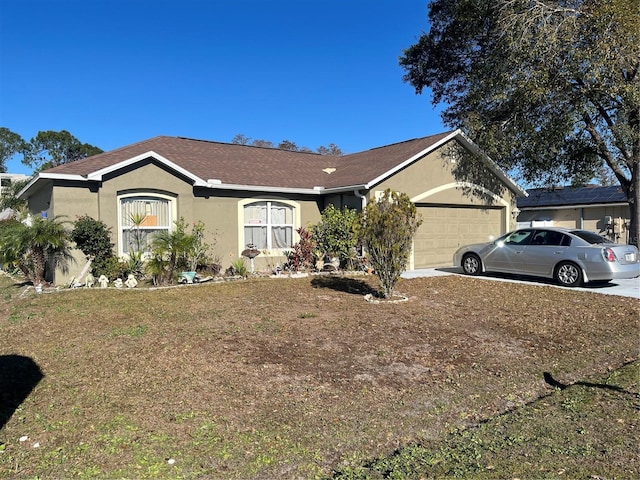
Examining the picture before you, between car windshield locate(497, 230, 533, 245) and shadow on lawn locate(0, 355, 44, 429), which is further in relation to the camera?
car windshield locate(497, 230, 533, 245)

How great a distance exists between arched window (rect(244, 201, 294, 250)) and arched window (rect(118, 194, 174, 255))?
2.53m

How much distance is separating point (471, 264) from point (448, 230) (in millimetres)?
2896

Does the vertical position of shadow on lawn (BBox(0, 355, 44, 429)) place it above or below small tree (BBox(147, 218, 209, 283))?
below

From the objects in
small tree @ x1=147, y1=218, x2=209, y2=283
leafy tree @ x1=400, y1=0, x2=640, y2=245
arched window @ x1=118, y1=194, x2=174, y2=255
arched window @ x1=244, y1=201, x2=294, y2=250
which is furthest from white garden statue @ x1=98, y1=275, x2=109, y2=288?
leafy tree @ x1=400, y1=0, x2=640, y2=245

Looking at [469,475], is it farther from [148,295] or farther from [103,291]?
[103,291]

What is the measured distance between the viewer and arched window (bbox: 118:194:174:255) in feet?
41.6

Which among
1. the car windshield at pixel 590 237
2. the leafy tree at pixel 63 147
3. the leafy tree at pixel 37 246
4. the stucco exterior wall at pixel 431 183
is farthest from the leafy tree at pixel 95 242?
the leafy tree at pixel 63 147

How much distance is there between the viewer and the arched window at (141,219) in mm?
12672

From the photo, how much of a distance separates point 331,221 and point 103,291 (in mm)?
6535

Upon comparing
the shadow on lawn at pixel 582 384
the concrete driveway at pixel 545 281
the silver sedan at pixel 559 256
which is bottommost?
the shadow on lawn at pixel 582 384

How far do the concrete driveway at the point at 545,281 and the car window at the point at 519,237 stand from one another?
106 cm

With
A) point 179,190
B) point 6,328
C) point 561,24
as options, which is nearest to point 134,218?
point 179,190

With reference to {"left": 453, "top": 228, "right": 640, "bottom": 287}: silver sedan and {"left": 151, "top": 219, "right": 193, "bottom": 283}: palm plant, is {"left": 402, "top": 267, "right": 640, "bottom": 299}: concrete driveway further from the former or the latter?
{"left": 151, "top": 219, "right": 193, "bottom": 283}: palm plant

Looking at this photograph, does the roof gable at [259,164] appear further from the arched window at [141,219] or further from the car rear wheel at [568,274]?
the car rear wheel at [568,274]
